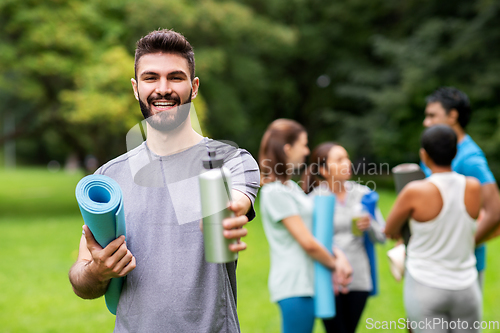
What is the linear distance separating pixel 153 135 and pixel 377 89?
19375 mm

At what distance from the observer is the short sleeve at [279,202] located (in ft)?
8.79

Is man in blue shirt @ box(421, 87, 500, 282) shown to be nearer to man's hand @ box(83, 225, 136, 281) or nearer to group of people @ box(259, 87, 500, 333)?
group of people @ box(259, 87, 500, 333)

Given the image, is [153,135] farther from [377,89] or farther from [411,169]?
[377,89]

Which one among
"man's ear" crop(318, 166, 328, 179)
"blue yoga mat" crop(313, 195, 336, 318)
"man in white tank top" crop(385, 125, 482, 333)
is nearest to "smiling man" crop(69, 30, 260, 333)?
"blue yoga mat" crop(313, 195, 336, 318)

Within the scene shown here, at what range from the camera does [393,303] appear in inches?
202

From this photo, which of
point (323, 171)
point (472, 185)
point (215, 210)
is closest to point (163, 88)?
point (215, 210)

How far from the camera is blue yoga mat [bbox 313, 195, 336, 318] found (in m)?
2.69

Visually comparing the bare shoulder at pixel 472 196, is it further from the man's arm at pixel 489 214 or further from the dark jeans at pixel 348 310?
the dark jeans at pixel 348 310

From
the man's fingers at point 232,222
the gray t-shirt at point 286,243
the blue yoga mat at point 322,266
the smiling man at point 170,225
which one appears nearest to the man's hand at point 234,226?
the man's fingers at point 232,222

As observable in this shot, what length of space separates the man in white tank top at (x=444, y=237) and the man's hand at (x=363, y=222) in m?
0.65

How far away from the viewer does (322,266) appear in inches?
109

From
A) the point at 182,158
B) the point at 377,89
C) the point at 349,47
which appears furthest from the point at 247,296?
the point at 349,47

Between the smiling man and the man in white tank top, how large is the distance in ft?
4.74

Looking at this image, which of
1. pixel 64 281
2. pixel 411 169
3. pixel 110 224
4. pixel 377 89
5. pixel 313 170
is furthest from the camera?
pixel 377 89
